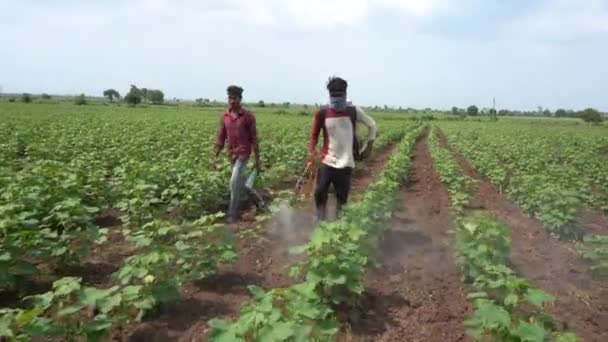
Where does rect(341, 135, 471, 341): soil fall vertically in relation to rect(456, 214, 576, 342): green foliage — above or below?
below

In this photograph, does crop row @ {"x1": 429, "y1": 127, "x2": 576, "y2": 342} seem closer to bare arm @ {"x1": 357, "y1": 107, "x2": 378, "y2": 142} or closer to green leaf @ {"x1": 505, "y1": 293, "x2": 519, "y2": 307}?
green leaf @ {"x1": 505, "y1": 293, "x2": 519, "y2": 307}

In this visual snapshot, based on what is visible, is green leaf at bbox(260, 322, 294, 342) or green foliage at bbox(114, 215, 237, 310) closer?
green leaf at bbox(260, 322, 294, 342)

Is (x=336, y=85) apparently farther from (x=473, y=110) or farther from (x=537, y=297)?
(x=473, y=110)

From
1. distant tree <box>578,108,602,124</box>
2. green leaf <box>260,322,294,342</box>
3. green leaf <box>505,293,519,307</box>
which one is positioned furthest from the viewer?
distant tree <box>578,108,602,124</box>

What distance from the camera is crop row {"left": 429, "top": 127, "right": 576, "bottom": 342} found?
10.9ft

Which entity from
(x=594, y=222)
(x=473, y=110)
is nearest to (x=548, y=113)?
(x=473, y=110)

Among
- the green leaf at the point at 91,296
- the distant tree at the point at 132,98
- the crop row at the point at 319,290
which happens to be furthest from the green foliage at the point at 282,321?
the distant tree at the point at 132,98

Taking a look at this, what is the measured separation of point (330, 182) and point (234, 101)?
1.83 m

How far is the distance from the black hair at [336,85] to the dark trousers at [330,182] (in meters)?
0.99

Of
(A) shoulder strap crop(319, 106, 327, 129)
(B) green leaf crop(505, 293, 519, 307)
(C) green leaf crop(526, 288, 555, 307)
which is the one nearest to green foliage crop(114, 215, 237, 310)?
(A) shoulder strap crop(319, 106, 327, 129)

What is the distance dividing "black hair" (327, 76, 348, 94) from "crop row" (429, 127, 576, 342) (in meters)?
2.06

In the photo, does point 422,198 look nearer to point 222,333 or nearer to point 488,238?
point 488,238

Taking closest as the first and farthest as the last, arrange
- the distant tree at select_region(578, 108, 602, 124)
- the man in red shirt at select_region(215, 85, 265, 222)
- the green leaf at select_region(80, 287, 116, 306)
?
the green leaf at select_region(80, 287, 116, 306), the man in red shirt at select_region(215, 85, 265, 222), the distant tree at select_region(578, 108, 602, 124)

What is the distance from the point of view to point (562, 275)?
5.97 metres
